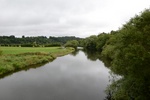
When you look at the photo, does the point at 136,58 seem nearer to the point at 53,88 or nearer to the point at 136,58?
the point at 136,58

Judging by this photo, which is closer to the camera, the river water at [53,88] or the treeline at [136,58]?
the treeline at [136,58]

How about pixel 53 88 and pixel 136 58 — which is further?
pixel 53 88

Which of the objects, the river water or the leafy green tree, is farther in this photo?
the river water

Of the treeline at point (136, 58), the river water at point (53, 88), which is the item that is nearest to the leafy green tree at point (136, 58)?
the treeline at point (136, 58)

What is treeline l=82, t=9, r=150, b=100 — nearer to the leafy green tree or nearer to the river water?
the leafy green tree

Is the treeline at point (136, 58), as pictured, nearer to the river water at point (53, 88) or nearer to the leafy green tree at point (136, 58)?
the leafy green tree at point (136, 58)

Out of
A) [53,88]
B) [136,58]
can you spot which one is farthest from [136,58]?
[53,88]

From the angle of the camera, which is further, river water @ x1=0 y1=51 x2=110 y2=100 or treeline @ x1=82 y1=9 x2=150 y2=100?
river water @ x1=0 y1=51 x2=110 y2=100

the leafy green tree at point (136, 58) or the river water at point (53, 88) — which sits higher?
the leafy green tree at point (136, 58)

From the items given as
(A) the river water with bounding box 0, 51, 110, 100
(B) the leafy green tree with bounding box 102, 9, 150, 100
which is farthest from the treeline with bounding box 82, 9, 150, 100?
(A) the river water with bounding box 0, 51, 110, 100

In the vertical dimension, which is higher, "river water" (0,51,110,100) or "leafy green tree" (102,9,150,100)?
"leafy green tree" (102,9,150,100)

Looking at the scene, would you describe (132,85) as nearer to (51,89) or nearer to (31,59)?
(51,89)

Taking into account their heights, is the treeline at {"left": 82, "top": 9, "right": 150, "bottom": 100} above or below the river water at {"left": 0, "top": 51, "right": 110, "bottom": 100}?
above

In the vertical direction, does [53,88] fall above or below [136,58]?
below
